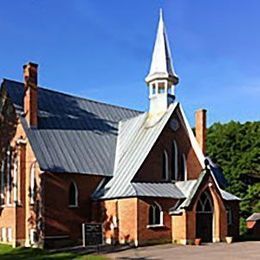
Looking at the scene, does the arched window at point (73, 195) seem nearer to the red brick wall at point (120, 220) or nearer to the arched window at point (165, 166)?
the red brick wall at point (120, 220)

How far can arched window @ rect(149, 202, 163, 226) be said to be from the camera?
1439 inches

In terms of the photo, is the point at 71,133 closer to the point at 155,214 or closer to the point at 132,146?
the point at 132,146

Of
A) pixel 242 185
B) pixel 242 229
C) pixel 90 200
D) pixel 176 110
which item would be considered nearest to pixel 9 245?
pixel 90 200

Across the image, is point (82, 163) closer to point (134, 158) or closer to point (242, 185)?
point (134, 158)

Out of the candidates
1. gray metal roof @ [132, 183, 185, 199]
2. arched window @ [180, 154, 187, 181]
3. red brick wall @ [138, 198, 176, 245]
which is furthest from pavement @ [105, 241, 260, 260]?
arched window @ [180, 154, 187, 181]

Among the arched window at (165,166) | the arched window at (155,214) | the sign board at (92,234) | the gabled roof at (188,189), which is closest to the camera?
the sign board at (92,234)

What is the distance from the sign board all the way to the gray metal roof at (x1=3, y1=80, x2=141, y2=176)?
6068 mm

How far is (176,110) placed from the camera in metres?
41.1

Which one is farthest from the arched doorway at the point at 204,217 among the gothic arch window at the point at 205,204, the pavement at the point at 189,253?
Result: the pavement at the point at 189,253

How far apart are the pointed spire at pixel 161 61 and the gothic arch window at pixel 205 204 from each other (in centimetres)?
960

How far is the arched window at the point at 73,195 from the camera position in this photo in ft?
125

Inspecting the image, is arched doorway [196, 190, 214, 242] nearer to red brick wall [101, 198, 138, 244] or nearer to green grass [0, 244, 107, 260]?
red brick wall [101, 198, 138, 244]

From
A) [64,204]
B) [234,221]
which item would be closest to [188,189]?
[234,221]

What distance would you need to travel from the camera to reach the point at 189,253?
97.5 ft
